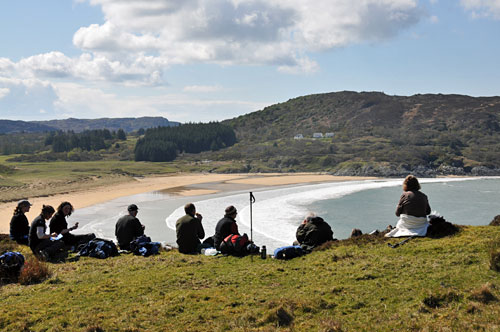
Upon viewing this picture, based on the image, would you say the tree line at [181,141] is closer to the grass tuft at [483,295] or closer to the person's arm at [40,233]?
the person's arm at [40,233]

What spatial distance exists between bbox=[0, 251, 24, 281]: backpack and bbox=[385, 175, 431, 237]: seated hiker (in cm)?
862

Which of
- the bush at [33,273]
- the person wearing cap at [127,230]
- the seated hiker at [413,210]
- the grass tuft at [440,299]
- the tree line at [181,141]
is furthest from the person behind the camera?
the tree line at [181,141]

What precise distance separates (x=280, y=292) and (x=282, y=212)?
85.1 feet

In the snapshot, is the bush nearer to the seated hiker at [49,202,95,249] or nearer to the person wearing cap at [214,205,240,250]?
the seated hiker at [49,202,95,249]

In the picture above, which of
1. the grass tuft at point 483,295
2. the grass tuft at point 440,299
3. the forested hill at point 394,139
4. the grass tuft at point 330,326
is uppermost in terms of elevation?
the forested hill at point 394,139

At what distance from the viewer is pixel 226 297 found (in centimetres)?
735

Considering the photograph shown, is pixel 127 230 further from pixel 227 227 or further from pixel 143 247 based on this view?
pixel 227 227

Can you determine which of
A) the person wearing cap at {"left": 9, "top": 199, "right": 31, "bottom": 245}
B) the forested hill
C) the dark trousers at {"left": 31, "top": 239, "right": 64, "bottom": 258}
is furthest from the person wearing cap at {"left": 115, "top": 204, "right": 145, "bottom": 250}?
the forested hill

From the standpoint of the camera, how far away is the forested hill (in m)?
94.0

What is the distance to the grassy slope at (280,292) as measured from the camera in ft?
19.7

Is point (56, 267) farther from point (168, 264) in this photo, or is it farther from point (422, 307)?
point (422, 307)

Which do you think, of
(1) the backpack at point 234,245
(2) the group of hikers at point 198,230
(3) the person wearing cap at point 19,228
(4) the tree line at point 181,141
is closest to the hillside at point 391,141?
(4) the tree line at point 181,141

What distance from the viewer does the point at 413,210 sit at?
9984 mm

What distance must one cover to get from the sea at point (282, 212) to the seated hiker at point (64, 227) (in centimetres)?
974
